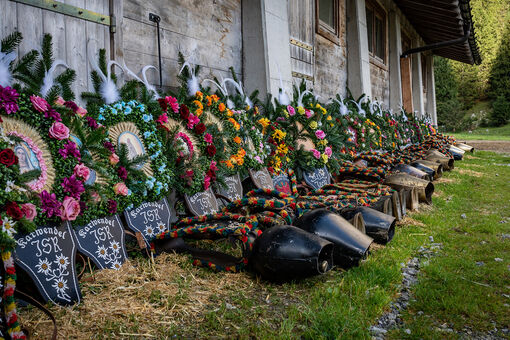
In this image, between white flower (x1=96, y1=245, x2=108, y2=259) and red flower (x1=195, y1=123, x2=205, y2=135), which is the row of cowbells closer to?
white flower (x1=96, y1=245, x2=108, y2=259)

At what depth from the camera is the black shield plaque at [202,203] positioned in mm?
3436

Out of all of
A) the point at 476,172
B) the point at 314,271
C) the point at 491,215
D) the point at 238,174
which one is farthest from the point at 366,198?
the point at 476,172

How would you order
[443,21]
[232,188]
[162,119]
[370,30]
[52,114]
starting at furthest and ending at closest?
[443,21], [370,30], [232,188], [162,119], [52,114]

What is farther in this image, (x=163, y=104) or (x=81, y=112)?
(x=163, y=104)

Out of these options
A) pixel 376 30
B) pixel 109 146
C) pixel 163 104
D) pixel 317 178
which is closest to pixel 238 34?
pixel 317 178

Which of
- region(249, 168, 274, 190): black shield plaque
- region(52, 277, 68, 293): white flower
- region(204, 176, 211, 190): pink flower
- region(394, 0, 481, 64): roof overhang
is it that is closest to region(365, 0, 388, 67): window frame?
region(394, 0, 481, 64): roof overhang

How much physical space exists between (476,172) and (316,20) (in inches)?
215

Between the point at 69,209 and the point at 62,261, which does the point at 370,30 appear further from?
the point at 62,261

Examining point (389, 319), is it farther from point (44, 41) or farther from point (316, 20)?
point (316, 20)

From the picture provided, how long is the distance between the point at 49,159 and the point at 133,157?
0.66 metres

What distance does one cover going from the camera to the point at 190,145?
140 inches

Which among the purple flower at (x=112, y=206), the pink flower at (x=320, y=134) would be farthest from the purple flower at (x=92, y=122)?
the pink flower at (x=320, y=134)

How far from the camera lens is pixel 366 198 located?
156 inches

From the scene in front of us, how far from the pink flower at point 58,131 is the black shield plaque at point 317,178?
3.26 meters
